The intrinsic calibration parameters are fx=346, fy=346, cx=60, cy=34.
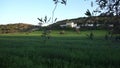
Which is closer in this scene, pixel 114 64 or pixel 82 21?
pixel 82 21

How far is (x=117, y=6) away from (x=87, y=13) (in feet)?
2.44

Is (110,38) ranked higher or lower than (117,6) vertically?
lower

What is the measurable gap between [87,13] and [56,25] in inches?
31.6

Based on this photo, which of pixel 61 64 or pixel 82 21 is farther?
pixel 61 64

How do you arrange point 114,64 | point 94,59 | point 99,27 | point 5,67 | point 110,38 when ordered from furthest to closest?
point 94,59 → point 114,64 → point 5,67 → point 110,38 → point 99,27

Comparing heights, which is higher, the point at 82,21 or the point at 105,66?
the point at 82,21

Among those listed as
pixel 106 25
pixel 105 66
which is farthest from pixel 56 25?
pixel 105 66

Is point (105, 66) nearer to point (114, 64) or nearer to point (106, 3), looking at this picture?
point (114, 64)

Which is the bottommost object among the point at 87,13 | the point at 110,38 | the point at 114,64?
the point at 114,64

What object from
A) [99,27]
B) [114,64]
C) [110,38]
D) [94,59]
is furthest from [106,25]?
[94,59]

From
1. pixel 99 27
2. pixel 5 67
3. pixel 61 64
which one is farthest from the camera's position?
pixel 61 64

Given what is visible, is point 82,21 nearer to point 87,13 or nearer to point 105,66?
point 87,13

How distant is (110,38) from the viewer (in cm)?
907

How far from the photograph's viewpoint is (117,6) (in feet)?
27.4
